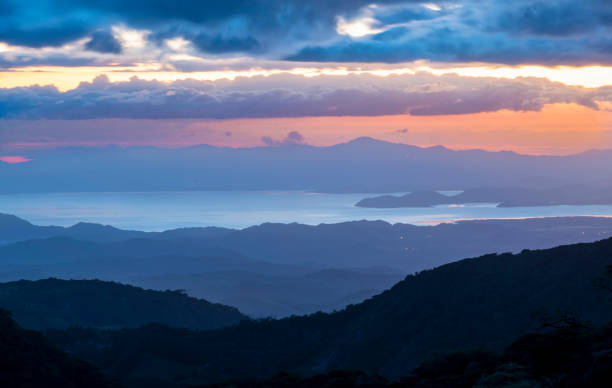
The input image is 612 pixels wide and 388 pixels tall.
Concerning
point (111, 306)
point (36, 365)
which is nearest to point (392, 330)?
point (36, 365)

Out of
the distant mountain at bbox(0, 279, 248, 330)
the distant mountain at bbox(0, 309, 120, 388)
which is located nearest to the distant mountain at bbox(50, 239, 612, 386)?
the distant mountain at bbox(0, 309, 120, 388)

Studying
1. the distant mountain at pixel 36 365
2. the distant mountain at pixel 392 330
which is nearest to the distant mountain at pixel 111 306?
the distant mountain at pixel 392 330

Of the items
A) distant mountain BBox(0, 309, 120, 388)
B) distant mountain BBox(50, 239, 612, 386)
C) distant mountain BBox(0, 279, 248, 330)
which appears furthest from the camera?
distant mountain BBox(0, 279, 248, 330)

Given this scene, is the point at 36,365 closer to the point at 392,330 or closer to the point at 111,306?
the point at 392,330

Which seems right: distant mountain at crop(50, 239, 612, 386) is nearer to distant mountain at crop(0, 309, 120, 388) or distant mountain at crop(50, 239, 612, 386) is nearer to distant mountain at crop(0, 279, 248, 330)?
distant mountain at crop(0, 309, 120, 388)

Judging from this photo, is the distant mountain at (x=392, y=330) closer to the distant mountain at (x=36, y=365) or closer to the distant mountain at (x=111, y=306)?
the distant mountain at (x=36, y=365)

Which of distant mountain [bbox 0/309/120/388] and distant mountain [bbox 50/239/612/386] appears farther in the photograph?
distant mountain [bbox 50/239/612/386]
